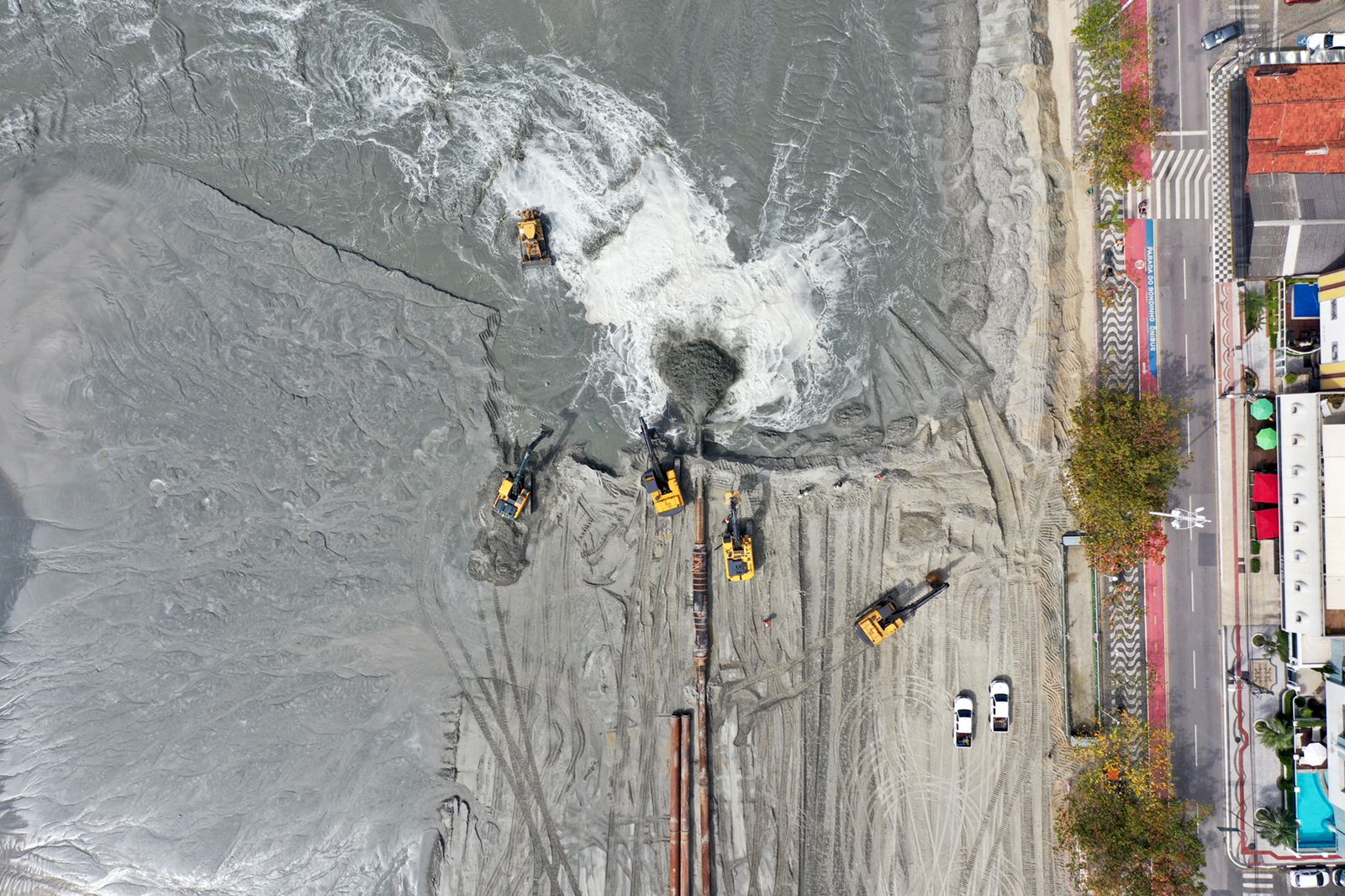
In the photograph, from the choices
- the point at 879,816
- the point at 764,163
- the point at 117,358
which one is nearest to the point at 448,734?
the point at 879,816

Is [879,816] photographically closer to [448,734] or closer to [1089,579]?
[1089,579]

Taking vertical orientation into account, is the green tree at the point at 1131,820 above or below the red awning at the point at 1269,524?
below

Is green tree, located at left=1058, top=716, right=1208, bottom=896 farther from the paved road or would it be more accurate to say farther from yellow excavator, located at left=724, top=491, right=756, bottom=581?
yellow excavator, located at left=724, top=491, right=756, bottom=581

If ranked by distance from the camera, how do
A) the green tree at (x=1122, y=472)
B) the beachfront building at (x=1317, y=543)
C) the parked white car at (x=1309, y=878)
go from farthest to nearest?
1. the parked white car at (x=1309, y=878)
2. the green tree at (x=1122, y=472)
3. the beachfront building at (x=1317, y=543)

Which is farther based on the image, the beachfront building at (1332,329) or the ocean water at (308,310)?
the ocean water at (308,310)

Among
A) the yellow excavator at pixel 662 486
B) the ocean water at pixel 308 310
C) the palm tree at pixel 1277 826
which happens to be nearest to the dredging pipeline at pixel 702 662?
the yellow excavator at pixel 662 486

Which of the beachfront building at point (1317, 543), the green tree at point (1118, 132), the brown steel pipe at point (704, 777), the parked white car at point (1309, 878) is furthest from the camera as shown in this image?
the brown steel pipe at point (704, 777)

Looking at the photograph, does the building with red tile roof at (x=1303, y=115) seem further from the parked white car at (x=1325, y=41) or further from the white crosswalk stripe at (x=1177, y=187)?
the white crosswalk stripe at (x=1177, y=187)
